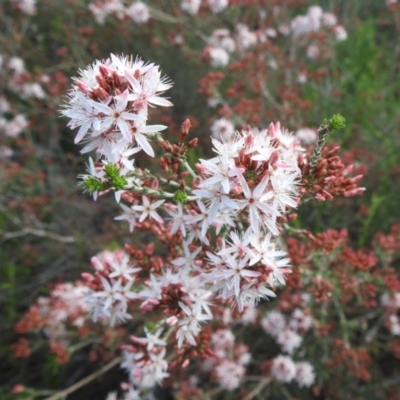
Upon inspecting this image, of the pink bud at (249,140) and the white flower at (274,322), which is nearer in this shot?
the pink bud at (249,140)

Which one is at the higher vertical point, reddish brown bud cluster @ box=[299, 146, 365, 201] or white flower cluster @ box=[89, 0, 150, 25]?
white flower cluster @ box=[89, 0, 150, 25]

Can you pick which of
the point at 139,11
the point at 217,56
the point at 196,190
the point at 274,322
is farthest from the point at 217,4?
the point at 196,190

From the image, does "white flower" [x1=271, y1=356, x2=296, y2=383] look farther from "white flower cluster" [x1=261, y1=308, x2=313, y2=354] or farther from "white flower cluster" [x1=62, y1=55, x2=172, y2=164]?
"white flower cluster" [x1=62, y1=55, x2=172, y2=164]

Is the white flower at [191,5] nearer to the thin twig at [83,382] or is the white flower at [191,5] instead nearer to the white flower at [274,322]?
the white flower at [274,322]

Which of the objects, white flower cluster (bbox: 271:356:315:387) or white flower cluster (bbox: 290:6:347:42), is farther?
white flower cluster (bbox: 290:6:347:42)

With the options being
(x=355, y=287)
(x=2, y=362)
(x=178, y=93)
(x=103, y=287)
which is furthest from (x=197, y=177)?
(x=178, y=93)

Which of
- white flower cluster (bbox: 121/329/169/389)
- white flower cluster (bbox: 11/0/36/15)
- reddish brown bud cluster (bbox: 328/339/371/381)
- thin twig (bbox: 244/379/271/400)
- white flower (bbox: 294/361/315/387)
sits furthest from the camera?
white flower cluster (bbox: 11/0/36/15)

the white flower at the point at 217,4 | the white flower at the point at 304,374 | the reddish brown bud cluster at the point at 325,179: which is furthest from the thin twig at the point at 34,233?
the reddish brown bud cluster at the point at 325,179

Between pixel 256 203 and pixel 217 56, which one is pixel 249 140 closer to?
pixel 256 203

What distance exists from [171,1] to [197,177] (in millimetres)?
5002

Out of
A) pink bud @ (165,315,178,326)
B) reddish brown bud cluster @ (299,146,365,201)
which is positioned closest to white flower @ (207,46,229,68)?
reddish brown bud cluster @ (299,146,365,201)

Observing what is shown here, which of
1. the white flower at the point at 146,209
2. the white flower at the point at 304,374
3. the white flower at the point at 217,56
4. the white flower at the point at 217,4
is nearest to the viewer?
the white flower at the point at 146,209

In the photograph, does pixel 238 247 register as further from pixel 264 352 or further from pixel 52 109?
pixel 52 109

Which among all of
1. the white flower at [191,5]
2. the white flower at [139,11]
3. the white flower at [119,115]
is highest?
the white flower at [139,11]
